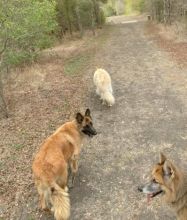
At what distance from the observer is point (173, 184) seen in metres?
4.99

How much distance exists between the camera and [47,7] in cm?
1712

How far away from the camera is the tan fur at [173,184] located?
4.93 m

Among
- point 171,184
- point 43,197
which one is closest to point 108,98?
point 43,197

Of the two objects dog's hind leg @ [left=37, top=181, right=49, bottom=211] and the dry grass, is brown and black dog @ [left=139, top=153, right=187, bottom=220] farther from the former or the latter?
the dry grass

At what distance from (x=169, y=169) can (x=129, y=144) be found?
4245mm

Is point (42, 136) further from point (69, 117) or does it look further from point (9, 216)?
point (9, 216)

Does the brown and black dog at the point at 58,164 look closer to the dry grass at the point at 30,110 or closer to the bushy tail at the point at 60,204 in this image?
the bushy tail at the point at 60,204

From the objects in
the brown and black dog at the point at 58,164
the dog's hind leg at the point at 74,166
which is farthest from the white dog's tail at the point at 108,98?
the dog's hind leg at the point at 74,166

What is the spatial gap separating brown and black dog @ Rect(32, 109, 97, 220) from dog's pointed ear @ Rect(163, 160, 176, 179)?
2.02 meters

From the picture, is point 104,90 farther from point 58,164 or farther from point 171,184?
point 171,184

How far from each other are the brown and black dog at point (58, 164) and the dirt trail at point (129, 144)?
25.1 inches

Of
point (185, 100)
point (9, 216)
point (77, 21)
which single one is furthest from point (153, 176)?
point (77, 21)

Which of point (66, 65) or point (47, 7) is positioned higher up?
point (47, 7)

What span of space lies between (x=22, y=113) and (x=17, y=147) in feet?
8.28
